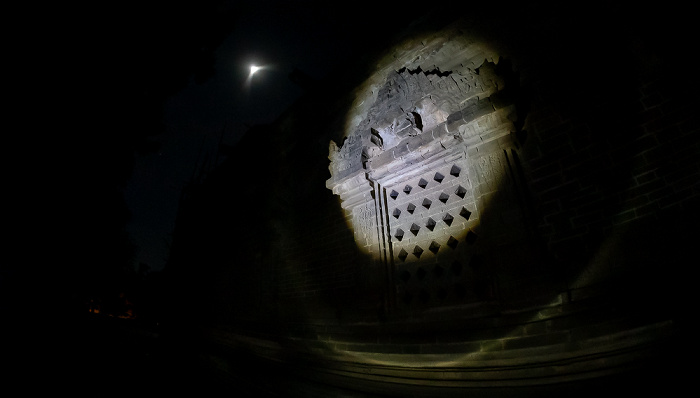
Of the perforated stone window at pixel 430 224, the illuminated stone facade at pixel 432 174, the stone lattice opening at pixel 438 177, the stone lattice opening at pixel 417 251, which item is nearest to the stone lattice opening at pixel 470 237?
the illuminated stone facade at pixel 432 174

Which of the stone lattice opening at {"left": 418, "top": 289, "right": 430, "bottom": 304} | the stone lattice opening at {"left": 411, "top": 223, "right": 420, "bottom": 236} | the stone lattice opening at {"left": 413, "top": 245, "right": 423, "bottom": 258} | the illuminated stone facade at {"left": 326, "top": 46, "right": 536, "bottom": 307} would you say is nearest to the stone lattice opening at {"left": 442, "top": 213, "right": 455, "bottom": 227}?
the illuminated stone facade at {"left": 326, "top": 46, "right": 536, "bottom": 307}

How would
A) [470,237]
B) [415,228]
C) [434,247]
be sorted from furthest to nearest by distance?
[415,228]
[434,247]
[470,237]

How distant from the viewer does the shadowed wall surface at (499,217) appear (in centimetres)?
233

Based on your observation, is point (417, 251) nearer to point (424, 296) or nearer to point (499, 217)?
point (424, 296)

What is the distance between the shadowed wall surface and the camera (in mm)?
2332

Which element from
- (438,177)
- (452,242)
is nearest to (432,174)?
(438,177)

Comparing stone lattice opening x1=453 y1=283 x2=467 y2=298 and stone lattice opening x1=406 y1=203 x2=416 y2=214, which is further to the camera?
stone lattice opening x1=406 y1=203 x2=416 y2=214

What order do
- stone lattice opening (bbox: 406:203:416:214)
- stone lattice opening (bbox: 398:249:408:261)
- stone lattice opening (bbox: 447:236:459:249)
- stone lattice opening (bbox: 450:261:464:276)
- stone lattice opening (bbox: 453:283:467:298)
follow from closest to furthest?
stone lattice opening (bbox: 453:283:467:298)
stone lattice opening (bbox: 450:261:464:276)
stone lattice opening (bbox: 447:236:459:249)
stone lattice opening (bbox: 398:249:408:261)
stone lattice opening (bbox: 406:203:416:214)

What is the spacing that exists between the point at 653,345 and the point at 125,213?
340 inches

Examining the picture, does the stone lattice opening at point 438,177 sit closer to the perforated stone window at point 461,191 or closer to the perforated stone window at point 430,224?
the perforated stone window at point 461,191

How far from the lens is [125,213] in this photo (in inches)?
252

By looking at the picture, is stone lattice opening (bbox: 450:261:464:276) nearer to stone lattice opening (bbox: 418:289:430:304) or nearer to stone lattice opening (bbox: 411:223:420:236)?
stone lattice opening (bbox: 418:289:430:304)

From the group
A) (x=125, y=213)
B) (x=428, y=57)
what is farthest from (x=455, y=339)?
(x=125, y=213)

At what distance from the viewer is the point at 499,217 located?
121 inches
